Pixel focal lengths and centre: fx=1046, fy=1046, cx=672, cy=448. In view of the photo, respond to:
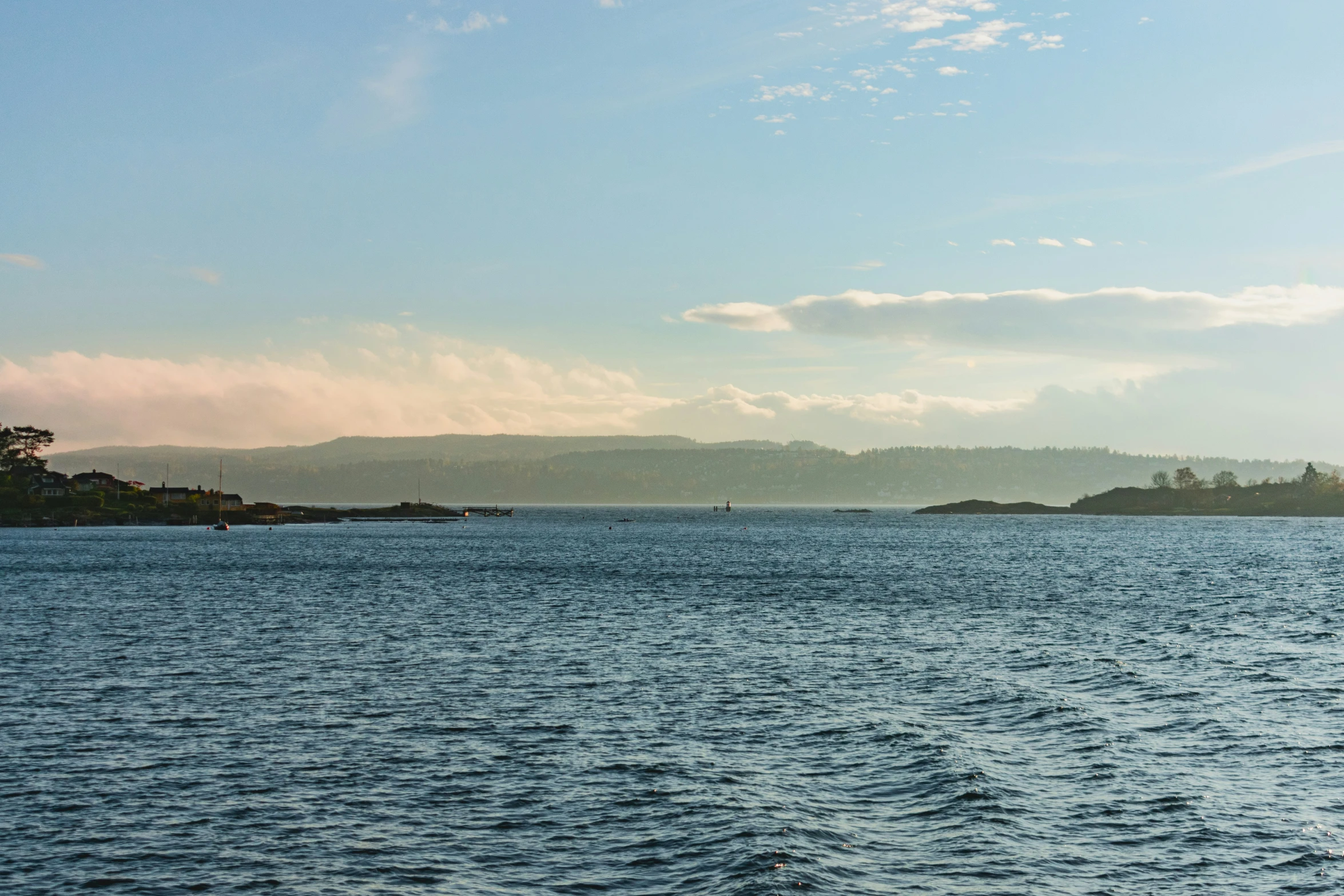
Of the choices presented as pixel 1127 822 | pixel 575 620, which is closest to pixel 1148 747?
pixel 1127 822

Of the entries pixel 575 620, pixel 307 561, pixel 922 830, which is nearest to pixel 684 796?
pixel 922 830

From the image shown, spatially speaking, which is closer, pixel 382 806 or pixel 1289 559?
pixel 382 806

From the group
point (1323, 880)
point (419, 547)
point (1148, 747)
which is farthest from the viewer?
point (419, 547)

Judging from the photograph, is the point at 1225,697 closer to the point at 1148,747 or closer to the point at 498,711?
the point at 1148,747

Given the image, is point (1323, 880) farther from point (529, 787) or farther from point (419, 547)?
point (419, 547)

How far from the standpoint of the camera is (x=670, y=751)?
32375 mm

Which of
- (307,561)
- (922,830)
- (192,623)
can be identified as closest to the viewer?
(922,830)

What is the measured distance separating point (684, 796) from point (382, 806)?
7775 millimetres

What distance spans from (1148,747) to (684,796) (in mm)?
15848

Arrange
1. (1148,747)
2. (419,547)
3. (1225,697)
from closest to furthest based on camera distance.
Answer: (1148,747) < (1225,697) < (419,547)

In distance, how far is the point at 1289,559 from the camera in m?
142

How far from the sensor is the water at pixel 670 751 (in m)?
22.7

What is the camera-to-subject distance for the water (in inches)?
895

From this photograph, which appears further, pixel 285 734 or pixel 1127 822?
pixel 285 734
